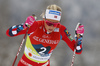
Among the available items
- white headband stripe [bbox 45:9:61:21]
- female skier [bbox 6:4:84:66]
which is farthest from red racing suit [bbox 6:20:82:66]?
white headband stripe [bbox 45:9:61:21]

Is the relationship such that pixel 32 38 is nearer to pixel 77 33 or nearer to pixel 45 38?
pixel 45 38

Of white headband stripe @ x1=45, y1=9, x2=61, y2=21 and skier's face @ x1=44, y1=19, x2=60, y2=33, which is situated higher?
white headband stripe @ x1=45, y1=9, x2=61, y2=21

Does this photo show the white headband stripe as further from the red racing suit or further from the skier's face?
the red racing suit

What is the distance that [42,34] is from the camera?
1594 millimetres

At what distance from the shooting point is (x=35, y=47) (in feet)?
5.31

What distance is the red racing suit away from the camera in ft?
5.21

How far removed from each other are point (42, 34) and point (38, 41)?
84mm

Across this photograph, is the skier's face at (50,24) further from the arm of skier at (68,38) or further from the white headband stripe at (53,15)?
the arm of skier at (68,38)

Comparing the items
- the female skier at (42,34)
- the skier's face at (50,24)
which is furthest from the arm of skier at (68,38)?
the skier's face at (50,24)

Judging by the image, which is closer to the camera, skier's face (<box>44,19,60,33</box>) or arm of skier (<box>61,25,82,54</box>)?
skier's face (<box>44,19,60,33</box>)

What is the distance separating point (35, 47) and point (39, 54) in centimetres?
9

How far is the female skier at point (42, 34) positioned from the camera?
4.97 feet

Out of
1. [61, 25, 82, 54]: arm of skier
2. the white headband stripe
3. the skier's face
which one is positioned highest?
the white headband stripe

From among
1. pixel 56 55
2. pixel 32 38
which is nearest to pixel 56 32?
pixel 32 38
